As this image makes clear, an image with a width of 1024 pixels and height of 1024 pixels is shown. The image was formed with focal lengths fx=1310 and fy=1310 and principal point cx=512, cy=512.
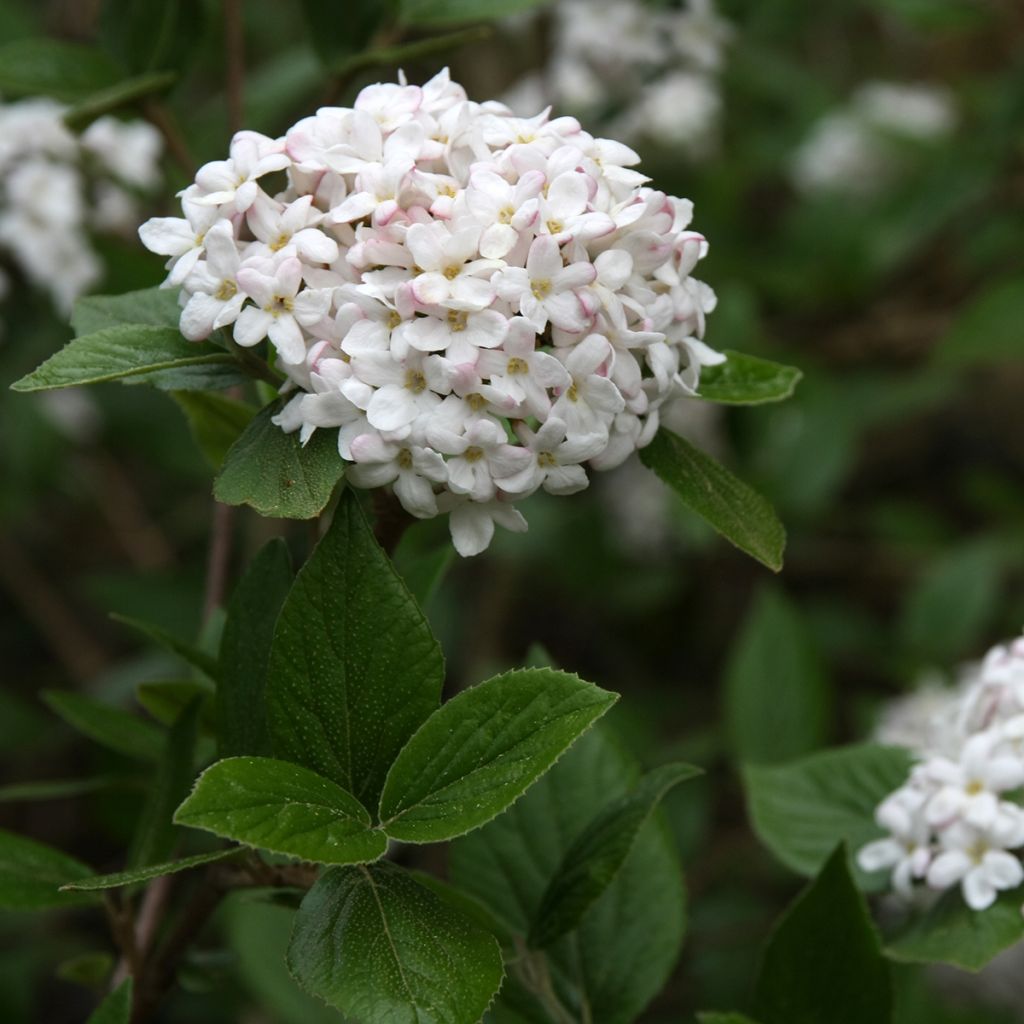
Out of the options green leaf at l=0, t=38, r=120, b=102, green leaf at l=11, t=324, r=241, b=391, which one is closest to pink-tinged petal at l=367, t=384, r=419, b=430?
green leaf at l=11, t=324, r=241, b=391

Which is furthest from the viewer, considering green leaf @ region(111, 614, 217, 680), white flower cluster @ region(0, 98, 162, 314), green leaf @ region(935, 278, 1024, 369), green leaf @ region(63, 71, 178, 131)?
green leaf @ region(935, 278, 1024, 369)

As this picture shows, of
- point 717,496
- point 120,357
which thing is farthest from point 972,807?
point 120,357

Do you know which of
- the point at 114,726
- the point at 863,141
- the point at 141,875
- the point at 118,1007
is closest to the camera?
the point at 141,875

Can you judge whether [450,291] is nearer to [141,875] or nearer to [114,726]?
[141,875]

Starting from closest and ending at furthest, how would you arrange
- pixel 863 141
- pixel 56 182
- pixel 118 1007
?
pixel 118 1007, pixel 56 182, pixel 863 141

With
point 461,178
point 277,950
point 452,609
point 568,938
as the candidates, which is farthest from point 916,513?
point 461,178

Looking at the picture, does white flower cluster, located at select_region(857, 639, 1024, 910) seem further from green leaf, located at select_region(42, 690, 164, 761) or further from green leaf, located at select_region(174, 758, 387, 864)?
green leaf, located at select_region(42, 690, 164, 761)
